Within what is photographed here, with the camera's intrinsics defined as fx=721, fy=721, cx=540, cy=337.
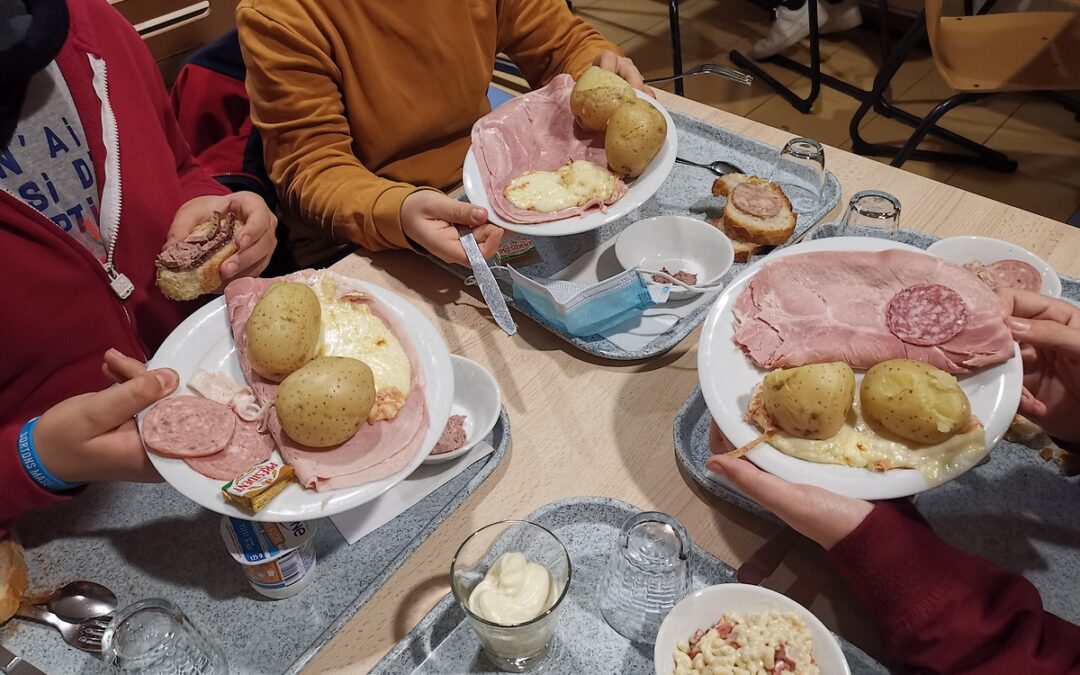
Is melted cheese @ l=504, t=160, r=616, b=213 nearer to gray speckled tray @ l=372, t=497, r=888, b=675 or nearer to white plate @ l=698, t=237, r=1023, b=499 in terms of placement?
white plate @ l=698, t=237, r=1023, b=499

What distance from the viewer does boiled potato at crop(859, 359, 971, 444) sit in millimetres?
834

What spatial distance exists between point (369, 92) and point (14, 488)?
0.94m

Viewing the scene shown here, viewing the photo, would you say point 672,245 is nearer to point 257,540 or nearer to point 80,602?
point 257,540

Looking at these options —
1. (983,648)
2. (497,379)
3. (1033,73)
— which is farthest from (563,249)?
(1033,73)

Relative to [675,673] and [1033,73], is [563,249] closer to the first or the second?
[675,673]

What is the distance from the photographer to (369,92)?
1474 mm

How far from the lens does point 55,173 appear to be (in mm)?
1070

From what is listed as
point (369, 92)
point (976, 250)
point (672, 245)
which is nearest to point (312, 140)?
point (369, 92)

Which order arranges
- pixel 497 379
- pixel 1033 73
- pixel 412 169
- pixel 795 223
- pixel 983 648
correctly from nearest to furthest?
1. pixel 983 648
2. pixel 497 379
3. pixel 795 223
4. pixel 412 169
5. pixel 1033 73

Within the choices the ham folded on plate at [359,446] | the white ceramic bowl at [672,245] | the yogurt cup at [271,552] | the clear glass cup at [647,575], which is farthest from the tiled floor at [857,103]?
the yogurt cup at [271,552]

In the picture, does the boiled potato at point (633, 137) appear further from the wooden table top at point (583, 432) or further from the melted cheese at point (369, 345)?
the melted cheese at point (369, 345)

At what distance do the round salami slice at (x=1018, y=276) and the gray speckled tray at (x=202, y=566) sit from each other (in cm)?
81

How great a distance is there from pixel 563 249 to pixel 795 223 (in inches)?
17.7

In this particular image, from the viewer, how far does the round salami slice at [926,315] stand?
0.94 meters
